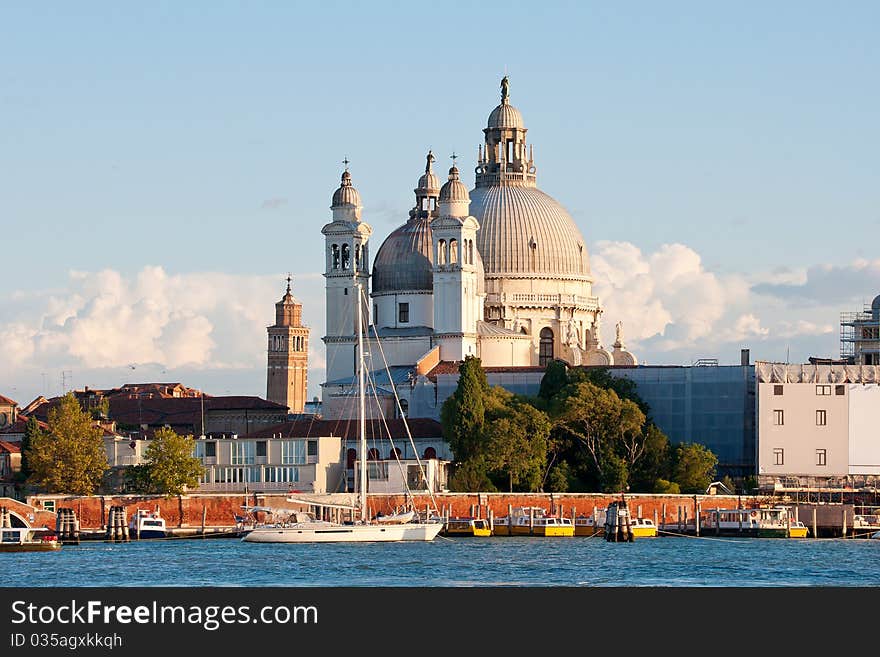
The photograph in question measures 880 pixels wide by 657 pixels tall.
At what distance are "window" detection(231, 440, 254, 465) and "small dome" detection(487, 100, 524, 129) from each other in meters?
26.6

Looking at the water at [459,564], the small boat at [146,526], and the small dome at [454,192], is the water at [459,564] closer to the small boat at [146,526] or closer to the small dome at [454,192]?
the small boat at [146,526]

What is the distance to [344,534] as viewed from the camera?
72.2 meters

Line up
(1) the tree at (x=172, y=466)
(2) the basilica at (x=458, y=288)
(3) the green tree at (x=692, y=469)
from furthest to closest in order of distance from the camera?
(2) the basilica at (x=458, y=288), (3) the green tree at (x=692, y=469), (1) the tree at (x=172, y=466)

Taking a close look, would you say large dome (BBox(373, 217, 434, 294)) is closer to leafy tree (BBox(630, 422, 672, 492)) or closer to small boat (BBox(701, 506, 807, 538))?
leafy tree (BBox(630, 422, 672, 492))

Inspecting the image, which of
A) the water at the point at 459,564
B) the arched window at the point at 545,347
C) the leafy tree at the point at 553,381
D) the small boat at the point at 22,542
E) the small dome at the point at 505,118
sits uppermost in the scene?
the small dome at the point at 505,118

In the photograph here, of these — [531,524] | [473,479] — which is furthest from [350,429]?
[531,524]

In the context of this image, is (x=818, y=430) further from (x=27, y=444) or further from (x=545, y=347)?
(x=27, y=444)

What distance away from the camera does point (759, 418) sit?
3467 inches

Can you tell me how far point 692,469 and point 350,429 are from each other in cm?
1614

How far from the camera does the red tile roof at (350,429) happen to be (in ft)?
301

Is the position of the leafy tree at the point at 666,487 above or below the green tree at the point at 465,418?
below

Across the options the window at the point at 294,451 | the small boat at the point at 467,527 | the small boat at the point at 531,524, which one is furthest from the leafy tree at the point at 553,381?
the small boat at the point at 467,527

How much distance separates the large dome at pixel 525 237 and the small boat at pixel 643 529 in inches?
1049

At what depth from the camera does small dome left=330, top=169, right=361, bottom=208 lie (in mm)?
102812
